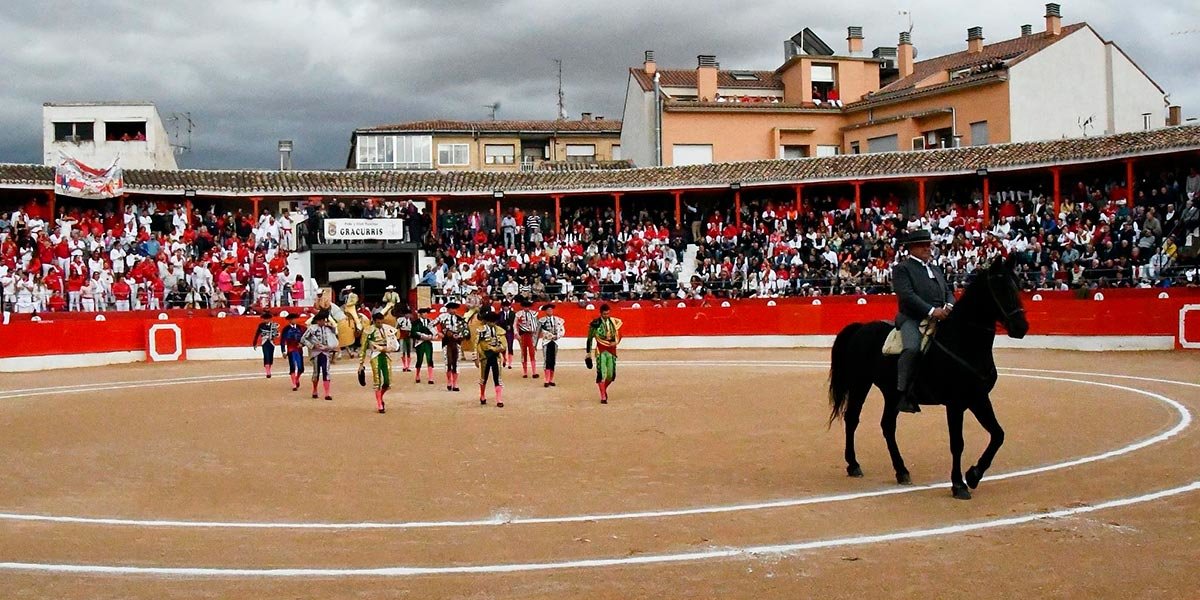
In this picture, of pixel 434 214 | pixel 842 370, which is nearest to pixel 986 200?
pixel 434 214

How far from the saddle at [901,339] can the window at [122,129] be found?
45268 millimetres

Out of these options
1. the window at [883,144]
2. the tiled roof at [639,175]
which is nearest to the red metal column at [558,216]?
the tiled roof at [639,175]

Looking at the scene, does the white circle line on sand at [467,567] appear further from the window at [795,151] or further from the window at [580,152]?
the window at [580,152]

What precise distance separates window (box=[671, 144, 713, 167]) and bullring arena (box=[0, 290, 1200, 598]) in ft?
110

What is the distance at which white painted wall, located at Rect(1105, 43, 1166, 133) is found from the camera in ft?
154

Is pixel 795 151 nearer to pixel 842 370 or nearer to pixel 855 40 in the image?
pixel 855 40

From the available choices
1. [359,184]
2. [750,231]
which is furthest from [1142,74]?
[359,184]

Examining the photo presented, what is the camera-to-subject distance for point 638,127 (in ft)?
173

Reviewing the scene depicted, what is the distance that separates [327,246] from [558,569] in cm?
3099

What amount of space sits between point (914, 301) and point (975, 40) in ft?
157

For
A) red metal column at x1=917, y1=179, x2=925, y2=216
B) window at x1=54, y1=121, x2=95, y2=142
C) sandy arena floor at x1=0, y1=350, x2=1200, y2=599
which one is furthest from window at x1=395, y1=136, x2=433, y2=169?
sandy arena floor at x1=0, y1=350, x2=1200, y2=599

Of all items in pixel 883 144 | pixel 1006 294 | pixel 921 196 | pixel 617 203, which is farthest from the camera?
pixel 883 144

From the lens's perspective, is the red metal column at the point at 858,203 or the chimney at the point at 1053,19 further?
the chimney at the point at 1053,19

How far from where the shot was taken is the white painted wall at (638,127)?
167ft
